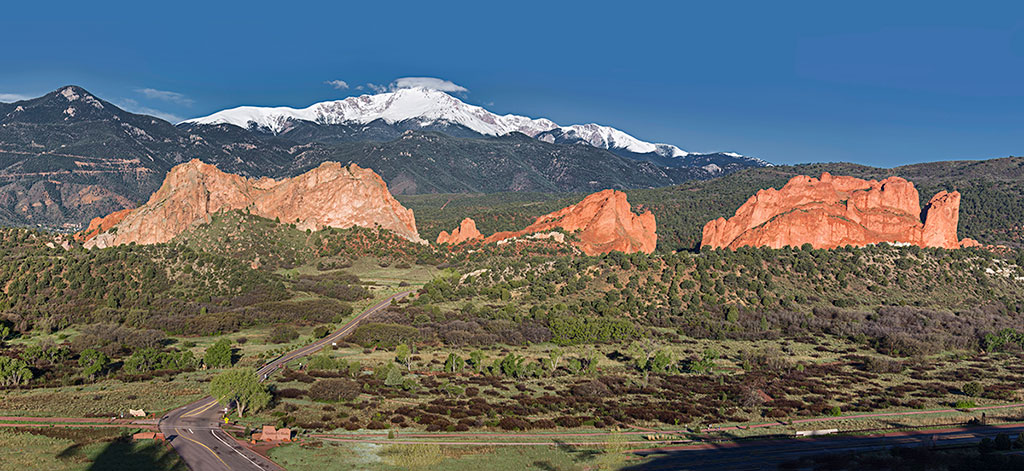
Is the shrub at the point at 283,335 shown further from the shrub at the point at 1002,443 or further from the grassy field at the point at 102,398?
the shrub at the point at 1002,443

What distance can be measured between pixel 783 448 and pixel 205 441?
42.6 metres

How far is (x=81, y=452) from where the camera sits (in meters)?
43.1

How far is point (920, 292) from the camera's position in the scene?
11794cm

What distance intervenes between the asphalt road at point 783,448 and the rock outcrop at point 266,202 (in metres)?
137

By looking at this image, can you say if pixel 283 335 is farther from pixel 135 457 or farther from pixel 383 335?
pixel 135 457

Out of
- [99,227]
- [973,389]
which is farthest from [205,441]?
[99,227]

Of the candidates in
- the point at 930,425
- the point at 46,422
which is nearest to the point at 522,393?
the point at 930,425

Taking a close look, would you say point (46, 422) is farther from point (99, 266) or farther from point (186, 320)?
point (99, 266)

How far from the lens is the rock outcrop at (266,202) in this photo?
509 feet

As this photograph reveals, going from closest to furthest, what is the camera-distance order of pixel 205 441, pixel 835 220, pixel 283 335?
1. pixel 205 441
2. pixel 283 335
3. pixel 835 220

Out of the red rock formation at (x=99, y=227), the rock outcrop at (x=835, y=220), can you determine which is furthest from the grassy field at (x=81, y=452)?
the red rock formation at (x=99, y=227)

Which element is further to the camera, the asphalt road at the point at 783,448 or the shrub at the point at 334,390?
the shrub at the point at 334,390

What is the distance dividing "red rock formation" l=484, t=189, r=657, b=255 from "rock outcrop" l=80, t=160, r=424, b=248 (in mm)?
35364

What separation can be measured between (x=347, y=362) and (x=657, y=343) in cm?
4432
